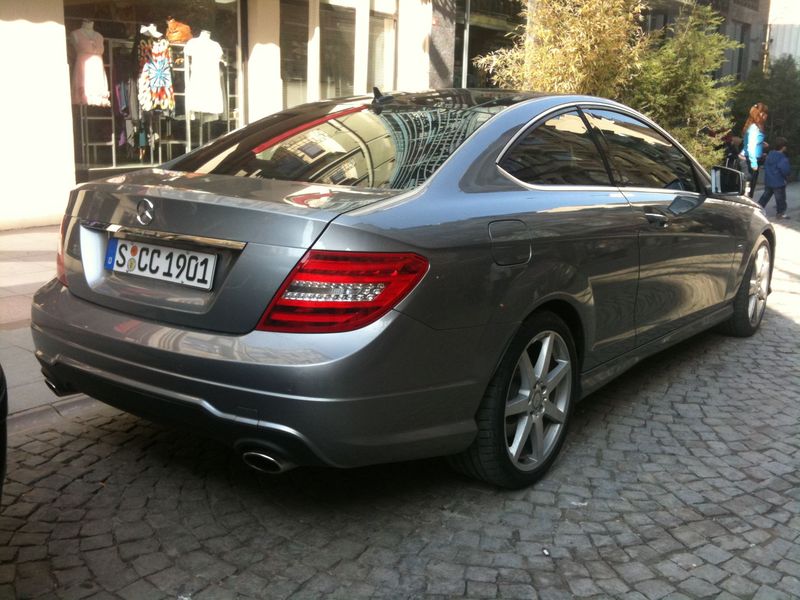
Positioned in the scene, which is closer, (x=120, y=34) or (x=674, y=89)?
(x=120, y=34)

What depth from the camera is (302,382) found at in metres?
2.66

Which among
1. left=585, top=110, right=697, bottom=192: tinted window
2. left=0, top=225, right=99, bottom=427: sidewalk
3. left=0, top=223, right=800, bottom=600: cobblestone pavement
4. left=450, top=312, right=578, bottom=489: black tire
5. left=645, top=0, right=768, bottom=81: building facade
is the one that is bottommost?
left=0, top=223, right=800, bottom=600: cobblestone pavement

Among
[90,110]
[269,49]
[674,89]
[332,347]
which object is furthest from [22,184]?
[674,89]

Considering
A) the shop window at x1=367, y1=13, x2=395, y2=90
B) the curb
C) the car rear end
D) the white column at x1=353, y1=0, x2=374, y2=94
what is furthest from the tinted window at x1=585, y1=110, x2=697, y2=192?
the shop window at x1=367, y1=13, x2=395, y2=90

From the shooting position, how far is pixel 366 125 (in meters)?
3.58

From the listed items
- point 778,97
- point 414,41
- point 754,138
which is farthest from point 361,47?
point 778,97

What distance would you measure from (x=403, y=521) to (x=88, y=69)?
897cm

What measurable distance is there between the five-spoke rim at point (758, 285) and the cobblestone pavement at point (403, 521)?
191 centimetres

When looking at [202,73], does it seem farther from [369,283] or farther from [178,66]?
[369,283]

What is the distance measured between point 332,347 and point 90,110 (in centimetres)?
924

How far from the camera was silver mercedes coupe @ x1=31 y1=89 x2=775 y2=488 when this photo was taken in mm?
2705

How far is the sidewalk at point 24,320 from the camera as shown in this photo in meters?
4.29

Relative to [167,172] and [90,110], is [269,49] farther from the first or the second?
[167,172]

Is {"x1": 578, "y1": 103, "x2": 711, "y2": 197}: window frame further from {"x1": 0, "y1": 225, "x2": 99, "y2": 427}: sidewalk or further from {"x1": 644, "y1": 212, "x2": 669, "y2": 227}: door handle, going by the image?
{"x1": 0, "y1": 225, "x2": 99, "y2": 427}: sidewalk
